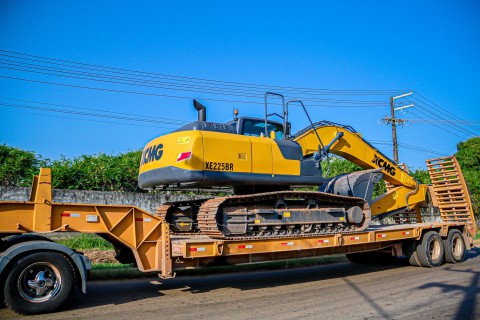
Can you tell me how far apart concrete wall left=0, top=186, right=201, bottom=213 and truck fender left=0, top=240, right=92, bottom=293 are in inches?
269

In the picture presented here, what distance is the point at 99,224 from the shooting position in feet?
21.3

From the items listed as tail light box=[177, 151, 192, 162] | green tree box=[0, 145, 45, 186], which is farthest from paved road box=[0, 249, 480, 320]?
green tree box=[0, 145, 45, 186]

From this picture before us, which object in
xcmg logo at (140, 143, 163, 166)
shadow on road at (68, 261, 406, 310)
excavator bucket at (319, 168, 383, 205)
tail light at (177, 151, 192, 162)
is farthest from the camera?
excavator bucket at (319, 168, 383, 205)

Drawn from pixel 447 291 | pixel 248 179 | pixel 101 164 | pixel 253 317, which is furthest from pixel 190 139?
pixel 101 164

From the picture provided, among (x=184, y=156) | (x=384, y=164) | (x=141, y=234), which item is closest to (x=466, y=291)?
(x=384, y=164)

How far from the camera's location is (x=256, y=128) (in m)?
9.24

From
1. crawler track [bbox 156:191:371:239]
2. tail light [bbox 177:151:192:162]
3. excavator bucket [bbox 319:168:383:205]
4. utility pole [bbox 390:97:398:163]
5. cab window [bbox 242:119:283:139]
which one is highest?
utility pole [bbox 390:97:398:163]

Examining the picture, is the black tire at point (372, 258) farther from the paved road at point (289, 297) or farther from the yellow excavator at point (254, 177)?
the yellow excavator at point (254, 177)

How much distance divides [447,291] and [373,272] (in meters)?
2.80

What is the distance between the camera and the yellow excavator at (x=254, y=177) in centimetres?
767

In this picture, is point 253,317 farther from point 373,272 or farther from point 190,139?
point 373,272

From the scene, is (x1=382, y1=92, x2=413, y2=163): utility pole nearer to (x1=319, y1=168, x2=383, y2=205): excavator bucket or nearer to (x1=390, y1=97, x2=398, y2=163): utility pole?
(x1=390, y1=97, x2=398, y2=163): utility pole

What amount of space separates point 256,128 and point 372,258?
6190 millimetres

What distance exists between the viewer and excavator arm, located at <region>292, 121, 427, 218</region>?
10.1m
